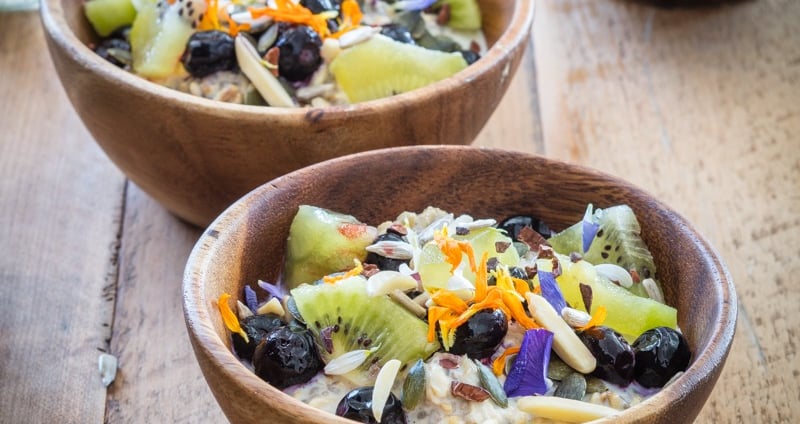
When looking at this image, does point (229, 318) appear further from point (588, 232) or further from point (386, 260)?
point (588, 232)

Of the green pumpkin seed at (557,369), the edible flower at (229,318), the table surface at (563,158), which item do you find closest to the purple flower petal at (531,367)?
the green pumpkin seed at (557,369)

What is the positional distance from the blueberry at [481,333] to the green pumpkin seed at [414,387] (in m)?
0.06

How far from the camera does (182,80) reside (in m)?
1.78

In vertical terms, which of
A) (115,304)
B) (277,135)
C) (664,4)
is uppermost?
(277,135)

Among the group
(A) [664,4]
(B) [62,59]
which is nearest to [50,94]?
(B) [62,59]

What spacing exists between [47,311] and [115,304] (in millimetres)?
106

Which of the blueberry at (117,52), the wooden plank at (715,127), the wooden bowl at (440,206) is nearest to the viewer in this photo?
the wooden bowl at (440,206)

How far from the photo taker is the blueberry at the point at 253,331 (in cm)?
132

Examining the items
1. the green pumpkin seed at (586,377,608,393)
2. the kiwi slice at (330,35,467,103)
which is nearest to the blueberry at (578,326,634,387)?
the green pumpkin seed at (586,377,608,393)

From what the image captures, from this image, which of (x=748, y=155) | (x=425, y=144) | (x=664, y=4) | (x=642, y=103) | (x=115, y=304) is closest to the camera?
(x=425, y=144)

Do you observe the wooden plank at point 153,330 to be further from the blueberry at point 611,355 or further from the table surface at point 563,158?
the blueberry at point 611,355

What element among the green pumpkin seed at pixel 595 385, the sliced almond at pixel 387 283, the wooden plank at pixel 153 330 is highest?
the sliced almond at pixel 387 283

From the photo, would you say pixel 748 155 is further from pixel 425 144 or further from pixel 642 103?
pixel 425 144

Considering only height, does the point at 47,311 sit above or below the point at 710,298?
below
